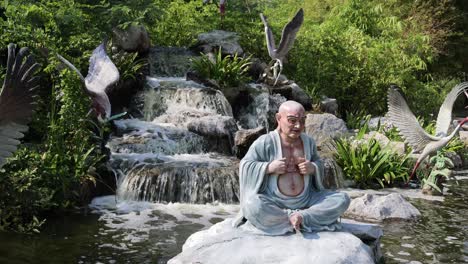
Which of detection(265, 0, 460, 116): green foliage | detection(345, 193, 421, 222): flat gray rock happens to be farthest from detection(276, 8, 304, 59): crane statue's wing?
detection(345, 193, 421, 222): flat gray rock

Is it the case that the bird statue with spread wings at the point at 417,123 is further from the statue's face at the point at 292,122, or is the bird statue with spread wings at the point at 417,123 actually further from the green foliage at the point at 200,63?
the statue's face at the point at 292,122

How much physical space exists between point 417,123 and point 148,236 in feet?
18.0

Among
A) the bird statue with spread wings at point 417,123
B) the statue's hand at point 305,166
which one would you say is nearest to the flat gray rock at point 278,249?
the statue's hand at point 305,166

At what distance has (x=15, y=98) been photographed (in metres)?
6.15

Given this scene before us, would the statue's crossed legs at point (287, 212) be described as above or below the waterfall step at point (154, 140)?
below

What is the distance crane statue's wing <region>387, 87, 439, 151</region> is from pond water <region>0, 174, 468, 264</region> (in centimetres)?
138

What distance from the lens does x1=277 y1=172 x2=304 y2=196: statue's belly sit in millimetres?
5562

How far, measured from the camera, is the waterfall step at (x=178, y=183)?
945cm

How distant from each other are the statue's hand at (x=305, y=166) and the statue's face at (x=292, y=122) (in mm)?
240

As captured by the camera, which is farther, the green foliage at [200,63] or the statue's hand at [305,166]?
the green foliage at [200,63]

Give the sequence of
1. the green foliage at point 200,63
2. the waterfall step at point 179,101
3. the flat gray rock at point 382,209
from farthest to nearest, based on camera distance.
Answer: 1. the waterfall step at point 179,101
2. the flat gray rock at point 382,209
3. the green foliage at point 200,63

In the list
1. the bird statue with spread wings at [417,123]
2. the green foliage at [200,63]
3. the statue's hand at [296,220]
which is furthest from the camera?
the bird statue with spread wings at [417,123]

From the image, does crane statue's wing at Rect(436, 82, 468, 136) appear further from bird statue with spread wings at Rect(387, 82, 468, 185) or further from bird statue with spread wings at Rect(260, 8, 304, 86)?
bird statue with spread wings at Rect(260, 8, 304, 86)

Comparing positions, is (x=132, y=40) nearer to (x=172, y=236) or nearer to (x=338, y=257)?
(x=172, y=236)
